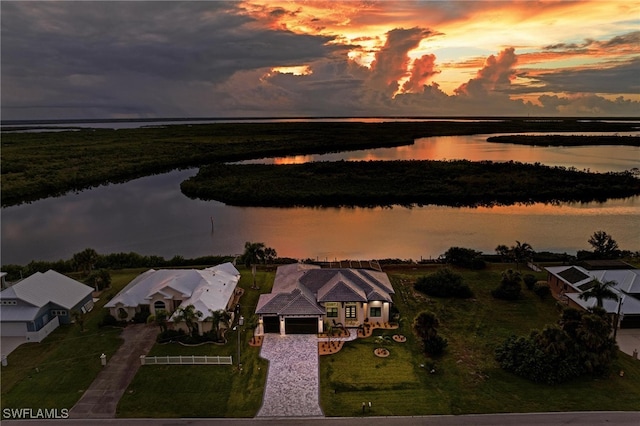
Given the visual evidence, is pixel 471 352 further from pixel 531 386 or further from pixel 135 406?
pixel 135 406

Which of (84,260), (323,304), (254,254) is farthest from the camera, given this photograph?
(84,260)

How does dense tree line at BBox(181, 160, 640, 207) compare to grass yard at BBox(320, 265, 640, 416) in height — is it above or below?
above

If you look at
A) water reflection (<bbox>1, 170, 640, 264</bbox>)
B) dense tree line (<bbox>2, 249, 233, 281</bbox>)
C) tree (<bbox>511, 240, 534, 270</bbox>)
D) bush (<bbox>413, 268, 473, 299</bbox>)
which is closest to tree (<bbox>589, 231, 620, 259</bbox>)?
water reflection (<bbox>1, 170, 640, 264</bbox>)

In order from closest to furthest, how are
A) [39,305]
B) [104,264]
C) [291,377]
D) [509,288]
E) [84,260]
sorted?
[291,377], [39,305], [509,288], [84,260], [104,264]

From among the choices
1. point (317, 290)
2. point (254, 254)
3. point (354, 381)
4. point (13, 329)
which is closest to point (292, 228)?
point (254, 254)

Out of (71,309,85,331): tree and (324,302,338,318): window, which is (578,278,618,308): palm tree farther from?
(71,309,85,331): tree

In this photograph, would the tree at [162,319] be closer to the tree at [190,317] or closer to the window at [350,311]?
the tree at [190,317]

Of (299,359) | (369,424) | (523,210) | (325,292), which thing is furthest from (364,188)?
(369,424)

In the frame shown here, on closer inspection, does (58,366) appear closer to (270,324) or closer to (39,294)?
(39,294)
